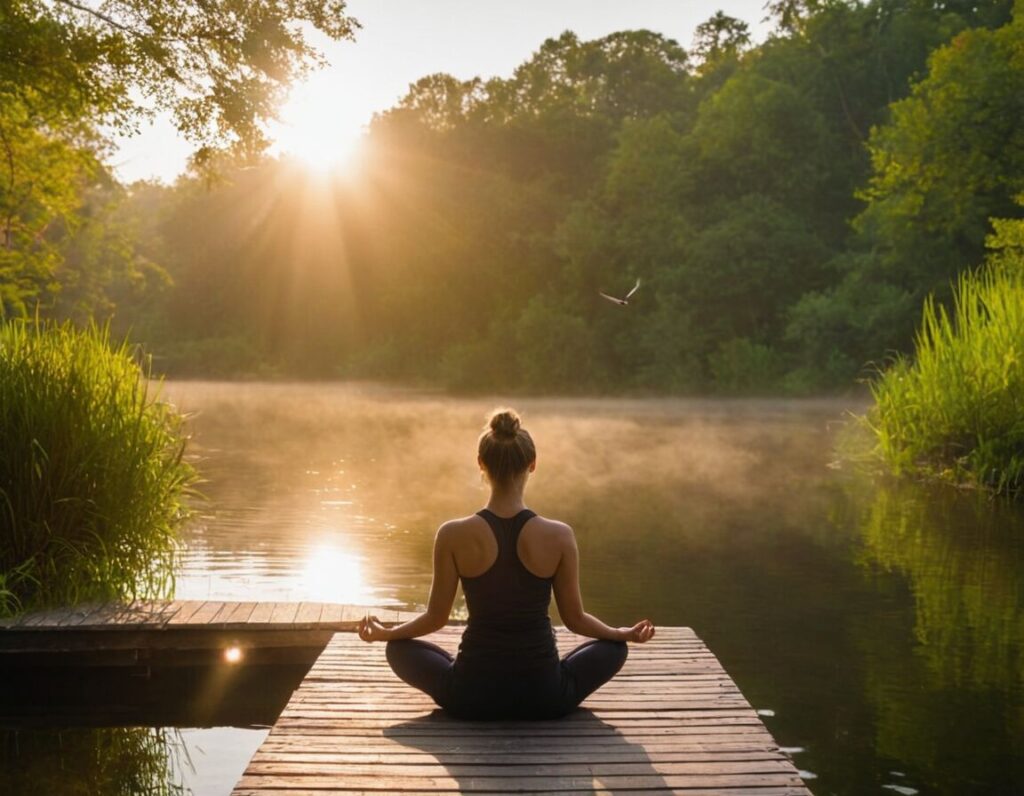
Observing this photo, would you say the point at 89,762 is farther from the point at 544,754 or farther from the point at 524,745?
the point at 544,754

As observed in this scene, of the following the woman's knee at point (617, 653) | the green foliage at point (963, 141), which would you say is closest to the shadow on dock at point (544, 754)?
the woman's knee at point (617, 653)

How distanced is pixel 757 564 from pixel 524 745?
25.0 ft

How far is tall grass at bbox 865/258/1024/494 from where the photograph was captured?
16.2 meters

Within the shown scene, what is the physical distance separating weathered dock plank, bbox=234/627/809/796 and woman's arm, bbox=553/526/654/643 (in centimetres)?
31

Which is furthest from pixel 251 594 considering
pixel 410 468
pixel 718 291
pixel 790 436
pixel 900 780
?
pixel 718 291

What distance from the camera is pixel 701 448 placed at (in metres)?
24.9

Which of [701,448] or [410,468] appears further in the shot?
[701,448]

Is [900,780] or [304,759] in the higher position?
[304,759]

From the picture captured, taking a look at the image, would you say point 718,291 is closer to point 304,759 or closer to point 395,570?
point 395,570

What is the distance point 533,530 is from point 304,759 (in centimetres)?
117

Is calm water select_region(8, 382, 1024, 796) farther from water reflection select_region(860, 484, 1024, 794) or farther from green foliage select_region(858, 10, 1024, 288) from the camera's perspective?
green foliage select_region(858, 10, 1024, 288)

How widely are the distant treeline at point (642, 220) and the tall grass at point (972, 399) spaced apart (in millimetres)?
16152

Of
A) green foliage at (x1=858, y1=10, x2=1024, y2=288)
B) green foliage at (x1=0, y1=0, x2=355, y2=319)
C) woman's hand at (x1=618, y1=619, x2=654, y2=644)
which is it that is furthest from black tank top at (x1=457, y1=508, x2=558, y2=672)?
green foliage at (x1=858, y1=10, x2=1024, y2=288)

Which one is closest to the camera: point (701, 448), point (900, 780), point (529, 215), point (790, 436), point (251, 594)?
point (900, 780)
